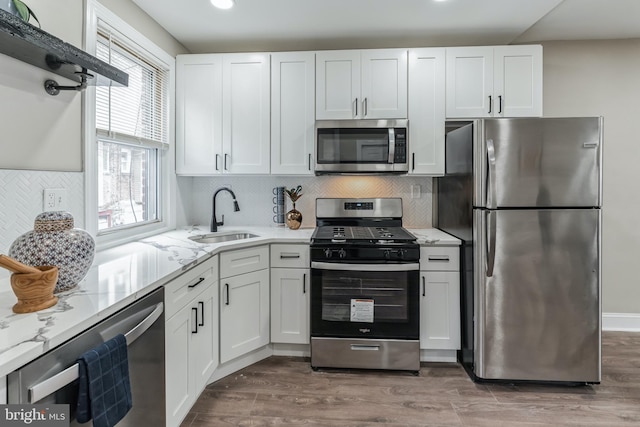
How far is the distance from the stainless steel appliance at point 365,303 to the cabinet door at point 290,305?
0.12 m

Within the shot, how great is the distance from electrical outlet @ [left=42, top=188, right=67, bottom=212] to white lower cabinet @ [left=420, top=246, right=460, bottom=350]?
216 centimetres

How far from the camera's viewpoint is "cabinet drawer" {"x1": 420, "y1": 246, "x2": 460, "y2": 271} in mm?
2443

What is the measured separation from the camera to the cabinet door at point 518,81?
8.68 ft

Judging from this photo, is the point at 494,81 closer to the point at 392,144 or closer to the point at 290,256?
the point at 392,144

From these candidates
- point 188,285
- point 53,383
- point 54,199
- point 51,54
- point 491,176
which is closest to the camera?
point 53,383

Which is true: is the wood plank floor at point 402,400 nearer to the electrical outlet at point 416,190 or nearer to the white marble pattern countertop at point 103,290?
the white marble pattern countertop at point 103,290

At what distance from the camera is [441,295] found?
8.05 feet

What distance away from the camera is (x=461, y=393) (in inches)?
84.1

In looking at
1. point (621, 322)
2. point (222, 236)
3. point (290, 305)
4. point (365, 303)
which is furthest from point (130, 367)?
point (621, 322)

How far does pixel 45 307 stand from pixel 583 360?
2811 millimetres

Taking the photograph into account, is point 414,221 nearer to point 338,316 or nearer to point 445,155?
point 445,155

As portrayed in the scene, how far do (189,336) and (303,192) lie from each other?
1.66m

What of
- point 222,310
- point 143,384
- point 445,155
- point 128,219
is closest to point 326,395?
point 222,310

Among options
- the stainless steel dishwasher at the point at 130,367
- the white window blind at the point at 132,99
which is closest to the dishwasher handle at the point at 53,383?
the stainless steel dishwasher at the point at 130,367
